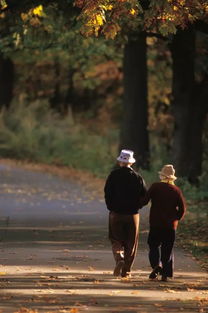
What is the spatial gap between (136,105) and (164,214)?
20.4 m

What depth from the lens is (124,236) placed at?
1516 cm

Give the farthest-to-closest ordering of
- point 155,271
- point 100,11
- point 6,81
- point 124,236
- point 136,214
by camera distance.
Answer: point 6,81 < point 100,11 < point 124,236 < point 136,214 < point 155,271

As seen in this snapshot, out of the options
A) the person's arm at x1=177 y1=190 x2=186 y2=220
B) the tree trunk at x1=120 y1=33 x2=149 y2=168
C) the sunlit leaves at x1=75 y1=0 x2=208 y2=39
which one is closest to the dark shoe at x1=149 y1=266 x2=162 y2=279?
the person's arm at x1=177 y1=190 x2=186 y2=220

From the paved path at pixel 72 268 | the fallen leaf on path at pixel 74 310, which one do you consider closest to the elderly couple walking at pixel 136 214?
the paved path at pixel 72 268

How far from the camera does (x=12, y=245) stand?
1884 centimetres

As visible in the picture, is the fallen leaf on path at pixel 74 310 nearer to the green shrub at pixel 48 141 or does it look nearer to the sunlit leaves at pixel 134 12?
the sunlit leaves at pixel 134 12

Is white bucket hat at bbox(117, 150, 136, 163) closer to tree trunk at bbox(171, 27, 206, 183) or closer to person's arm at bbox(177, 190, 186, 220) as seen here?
person's arm at bbox(177, 190, 186, 220)

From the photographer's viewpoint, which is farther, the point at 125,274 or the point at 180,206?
the point at 125,274

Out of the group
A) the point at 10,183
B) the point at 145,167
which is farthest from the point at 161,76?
the point at 10,183

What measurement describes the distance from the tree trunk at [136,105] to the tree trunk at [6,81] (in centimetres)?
1480

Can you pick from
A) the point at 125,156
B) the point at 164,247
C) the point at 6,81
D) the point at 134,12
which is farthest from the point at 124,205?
the point at 6,81

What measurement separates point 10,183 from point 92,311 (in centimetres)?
2039

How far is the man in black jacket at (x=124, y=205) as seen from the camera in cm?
1488

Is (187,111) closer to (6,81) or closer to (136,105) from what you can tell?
(136,105)
